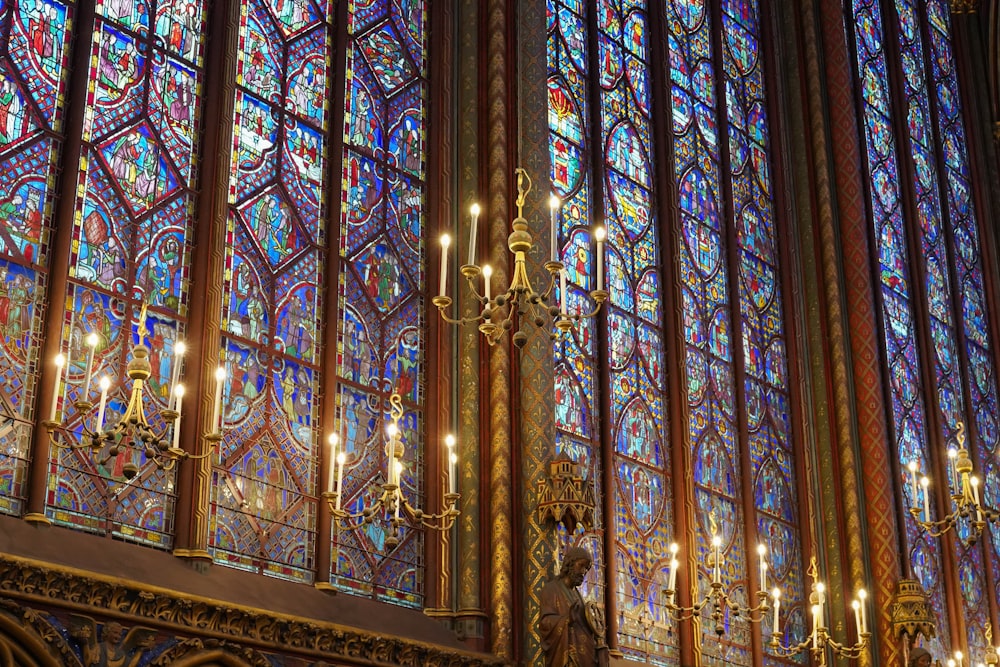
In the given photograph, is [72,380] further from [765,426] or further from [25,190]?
[765,426]

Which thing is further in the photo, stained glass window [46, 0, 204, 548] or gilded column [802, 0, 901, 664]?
gilded column [802, 0, 901, 664]

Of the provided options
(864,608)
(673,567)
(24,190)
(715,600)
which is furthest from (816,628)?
(24,190)

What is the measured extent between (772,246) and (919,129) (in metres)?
5.48

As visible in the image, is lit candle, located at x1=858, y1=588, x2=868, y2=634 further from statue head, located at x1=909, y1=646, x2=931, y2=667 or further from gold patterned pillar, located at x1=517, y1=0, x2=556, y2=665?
gold patterned pillar, located at x1=517, y1=0, x2=556, y2=665

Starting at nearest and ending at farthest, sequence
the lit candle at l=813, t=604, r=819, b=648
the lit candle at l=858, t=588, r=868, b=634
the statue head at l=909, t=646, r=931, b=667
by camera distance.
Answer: the lit candle at l=813, t=604, r=819, b=648, the lit candle at l=858, t=588, r=868, b=634, the statue head at l=909, t=646, r=931, b=667

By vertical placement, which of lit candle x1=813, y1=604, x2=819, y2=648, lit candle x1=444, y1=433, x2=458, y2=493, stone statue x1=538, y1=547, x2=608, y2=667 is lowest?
stone statue x1=538, y1=547, x2=608, y2=667

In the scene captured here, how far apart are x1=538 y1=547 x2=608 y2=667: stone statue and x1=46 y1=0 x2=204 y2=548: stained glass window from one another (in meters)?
3.39

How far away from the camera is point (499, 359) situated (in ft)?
46.3

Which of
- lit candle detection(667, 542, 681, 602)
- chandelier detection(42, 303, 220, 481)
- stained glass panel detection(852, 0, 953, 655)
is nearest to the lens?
chandelier detection(42, 303, 220, 481)

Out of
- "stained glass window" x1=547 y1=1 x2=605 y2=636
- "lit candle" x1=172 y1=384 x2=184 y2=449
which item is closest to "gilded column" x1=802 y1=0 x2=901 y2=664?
"stained glass window" x1=547 y1=1 x2=605 y2=636

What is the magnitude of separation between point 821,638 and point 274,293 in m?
6.96

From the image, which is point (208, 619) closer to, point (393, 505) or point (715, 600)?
point (393, 505)

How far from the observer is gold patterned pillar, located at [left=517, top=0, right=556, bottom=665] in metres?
13.4

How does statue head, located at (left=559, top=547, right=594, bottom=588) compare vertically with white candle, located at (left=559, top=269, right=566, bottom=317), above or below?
below
